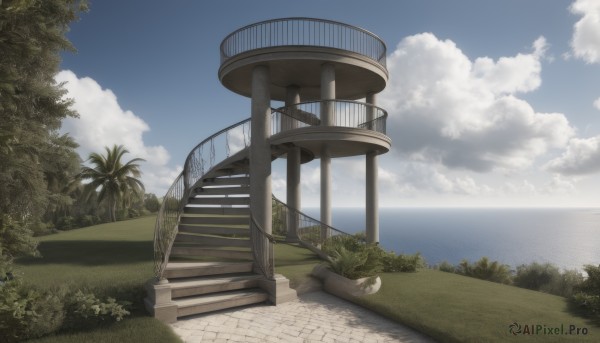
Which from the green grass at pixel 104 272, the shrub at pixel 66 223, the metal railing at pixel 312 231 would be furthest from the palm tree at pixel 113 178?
the metal railing at pixel 312 231

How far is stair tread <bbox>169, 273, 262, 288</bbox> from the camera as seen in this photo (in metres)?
8.93

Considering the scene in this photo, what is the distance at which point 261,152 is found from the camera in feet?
44.1

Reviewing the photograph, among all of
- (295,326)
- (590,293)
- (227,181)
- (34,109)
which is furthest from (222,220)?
(590,293)

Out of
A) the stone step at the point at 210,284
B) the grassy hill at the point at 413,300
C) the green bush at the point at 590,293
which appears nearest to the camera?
the grassy hill at the point at 413,300

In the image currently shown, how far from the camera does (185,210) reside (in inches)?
553

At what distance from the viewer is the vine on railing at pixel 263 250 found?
31.7 ft

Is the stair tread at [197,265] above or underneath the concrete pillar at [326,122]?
underneath

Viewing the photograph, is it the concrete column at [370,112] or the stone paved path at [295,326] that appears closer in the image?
the stone paved path at [295,326]

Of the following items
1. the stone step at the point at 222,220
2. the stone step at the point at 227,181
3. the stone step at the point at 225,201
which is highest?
the stone step at the point at 227,181

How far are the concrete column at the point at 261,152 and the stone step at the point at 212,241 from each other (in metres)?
1.65

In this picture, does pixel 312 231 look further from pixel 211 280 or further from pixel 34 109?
pixel 34 109

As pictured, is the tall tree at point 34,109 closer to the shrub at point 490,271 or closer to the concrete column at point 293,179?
the concrete column at point 293,179

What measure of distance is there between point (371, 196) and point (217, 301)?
9059 mm

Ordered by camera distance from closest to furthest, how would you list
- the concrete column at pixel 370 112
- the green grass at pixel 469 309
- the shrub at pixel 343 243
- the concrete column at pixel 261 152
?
the green grass at pixel 469 309, the shrub at pixel 343 243, the concrete column at pixel 261 152, the concrete column at pixel 370 112
